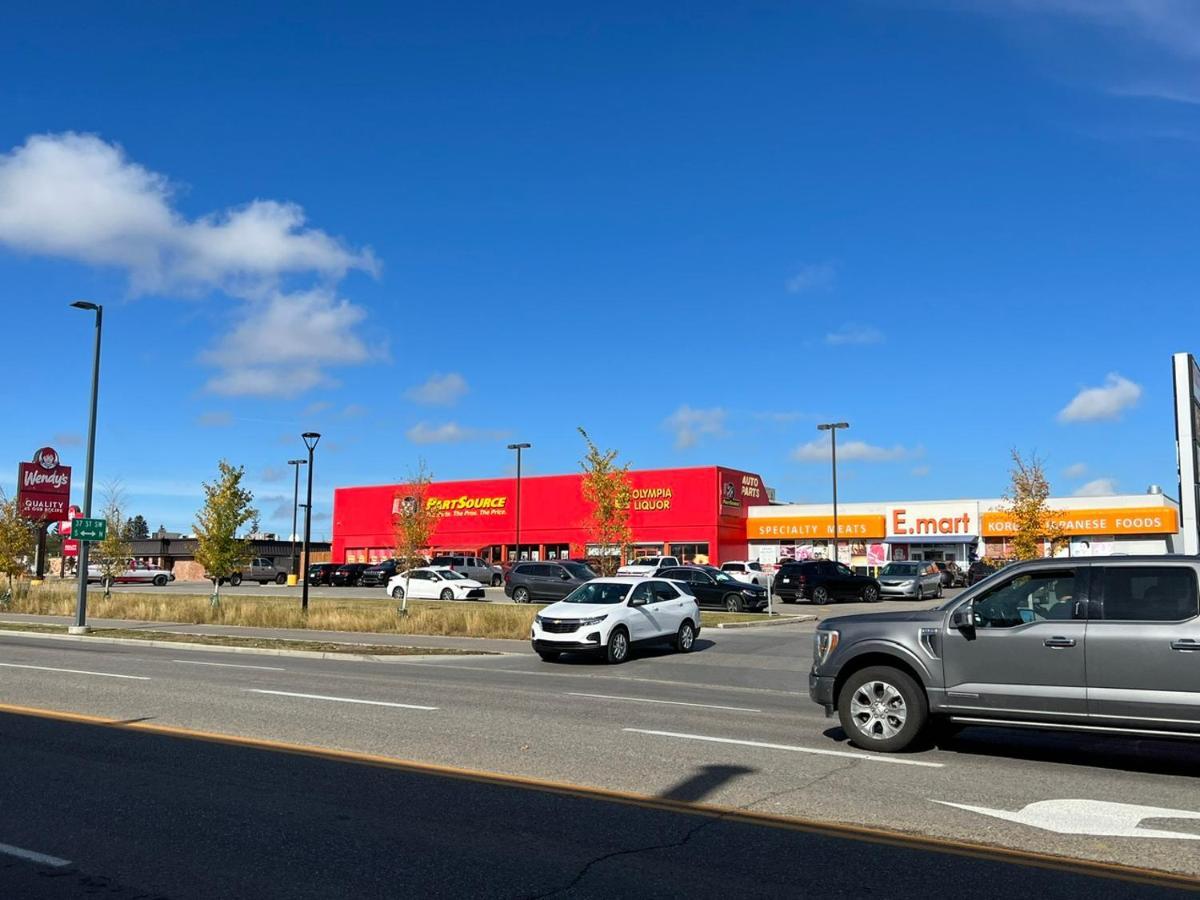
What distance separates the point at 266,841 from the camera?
6.32 m

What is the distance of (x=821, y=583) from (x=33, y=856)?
38.3 metres

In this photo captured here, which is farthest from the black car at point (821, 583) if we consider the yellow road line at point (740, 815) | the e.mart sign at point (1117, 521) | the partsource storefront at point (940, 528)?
the yellow road line at point (740, 815)

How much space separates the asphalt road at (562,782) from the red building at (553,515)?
159ft

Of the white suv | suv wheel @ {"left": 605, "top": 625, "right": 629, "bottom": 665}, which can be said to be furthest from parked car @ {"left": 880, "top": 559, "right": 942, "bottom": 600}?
suv wheel @ {"left": 605, "top": 625, "right": 629, "bottom": 665}

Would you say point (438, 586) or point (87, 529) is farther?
point (438, 586)

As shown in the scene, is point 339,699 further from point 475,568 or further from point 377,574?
point 377,574

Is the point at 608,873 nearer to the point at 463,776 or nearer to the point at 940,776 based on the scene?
the point at 463,776

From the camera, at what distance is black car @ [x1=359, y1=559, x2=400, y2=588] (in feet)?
189

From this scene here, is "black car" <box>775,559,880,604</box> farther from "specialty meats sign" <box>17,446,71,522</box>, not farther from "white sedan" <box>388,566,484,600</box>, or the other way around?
"specialty meats sign" <box>17,446,71,522</box>

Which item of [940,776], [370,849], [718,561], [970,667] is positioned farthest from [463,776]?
[718,561]

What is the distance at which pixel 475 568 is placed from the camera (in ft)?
180

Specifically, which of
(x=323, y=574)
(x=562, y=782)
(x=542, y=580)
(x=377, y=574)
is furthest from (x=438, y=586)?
(x=562, y=782)

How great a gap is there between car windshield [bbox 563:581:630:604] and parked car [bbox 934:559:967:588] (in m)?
34.3

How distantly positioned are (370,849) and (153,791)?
100 inches
